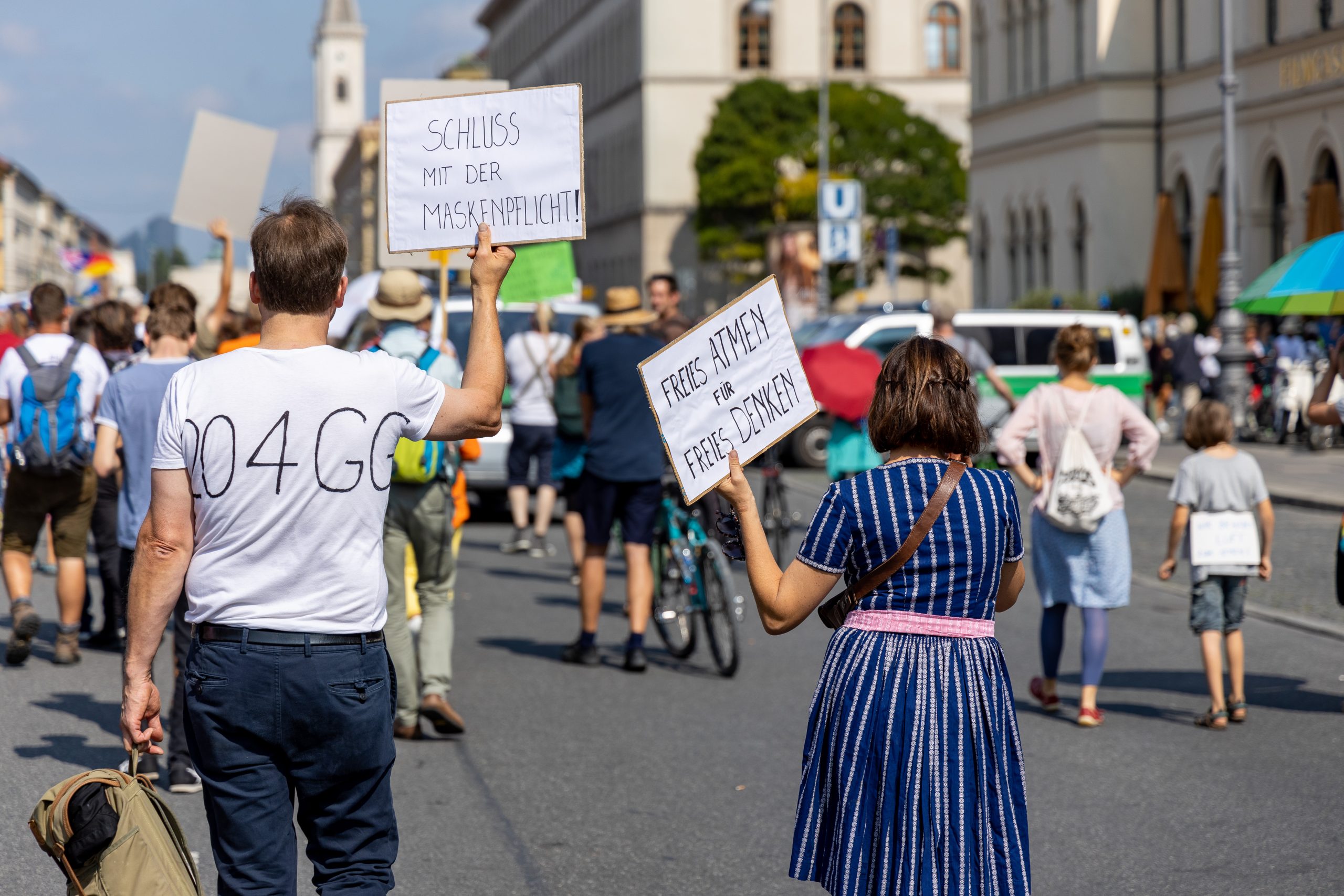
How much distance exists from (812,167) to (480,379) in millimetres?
64767

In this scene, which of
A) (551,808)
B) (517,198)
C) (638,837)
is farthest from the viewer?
(551,808)

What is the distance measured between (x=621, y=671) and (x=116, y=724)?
2597mm

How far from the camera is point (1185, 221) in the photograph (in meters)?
41.2

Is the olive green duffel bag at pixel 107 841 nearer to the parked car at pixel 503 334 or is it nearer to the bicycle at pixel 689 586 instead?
the bicycle at pixel 689 586

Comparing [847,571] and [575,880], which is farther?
[575,880]

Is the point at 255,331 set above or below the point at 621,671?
above

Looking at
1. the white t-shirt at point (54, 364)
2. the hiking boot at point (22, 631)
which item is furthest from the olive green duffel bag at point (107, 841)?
the white t-shirt at point (54, 364)

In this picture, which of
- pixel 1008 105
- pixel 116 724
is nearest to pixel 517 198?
pixel 116 724

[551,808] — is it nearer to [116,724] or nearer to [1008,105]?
[116,724]

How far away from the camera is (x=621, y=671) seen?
9.23 metres

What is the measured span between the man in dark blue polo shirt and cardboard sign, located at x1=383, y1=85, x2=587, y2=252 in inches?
181

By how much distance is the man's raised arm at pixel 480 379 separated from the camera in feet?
12.3

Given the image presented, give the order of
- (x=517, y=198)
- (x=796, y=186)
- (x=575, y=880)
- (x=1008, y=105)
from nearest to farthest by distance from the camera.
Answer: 1. (x=517, y=198)
2. (x=575, y=880)
3. (x=1008, y=105)
4. (x=796, y=186)

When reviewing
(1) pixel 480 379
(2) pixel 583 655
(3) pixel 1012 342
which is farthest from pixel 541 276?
(3) pixel 1012 342
